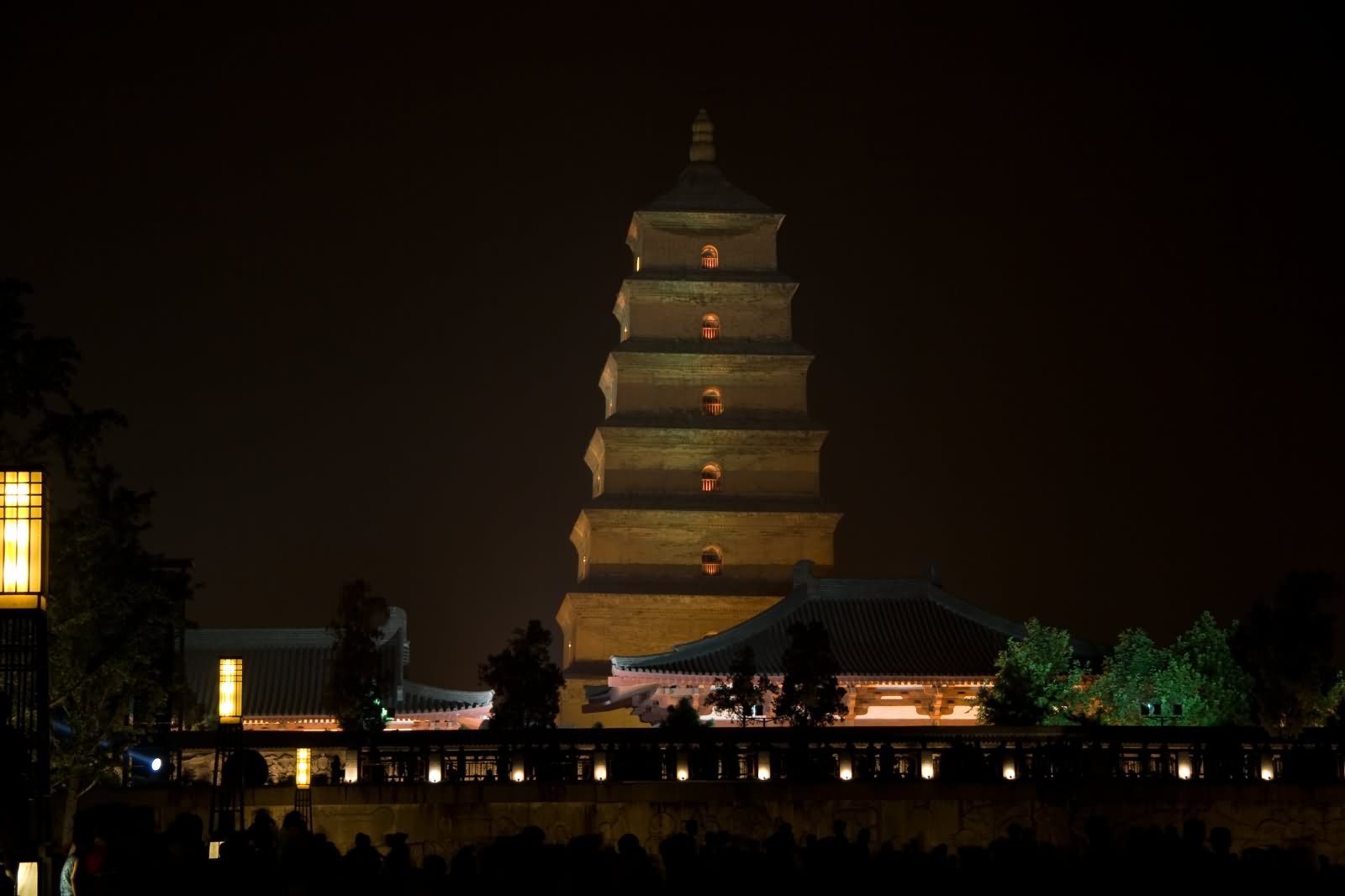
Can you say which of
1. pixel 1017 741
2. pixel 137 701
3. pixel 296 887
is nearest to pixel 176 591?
pixel 137 701

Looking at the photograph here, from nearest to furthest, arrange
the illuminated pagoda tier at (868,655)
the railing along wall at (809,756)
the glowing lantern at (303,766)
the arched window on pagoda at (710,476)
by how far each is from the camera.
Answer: the railing along wall at (809,756), the glowing lantern at (303,766), the illuminated pagoda tier at (868,655), the arched window on pagoda at (710,476)

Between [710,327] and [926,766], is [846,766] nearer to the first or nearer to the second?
[926,766]

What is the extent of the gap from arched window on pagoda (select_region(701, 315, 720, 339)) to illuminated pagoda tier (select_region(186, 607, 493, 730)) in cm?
1031

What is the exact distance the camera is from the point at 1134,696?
122ft

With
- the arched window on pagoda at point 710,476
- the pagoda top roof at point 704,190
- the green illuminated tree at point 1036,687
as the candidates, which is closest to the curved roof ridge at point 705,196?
the pagoda top roof at point 704,190

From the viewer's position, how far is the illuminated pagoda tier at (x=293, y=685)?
1722 inches

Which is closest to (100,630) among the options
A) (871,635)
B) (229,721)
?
(229,721)

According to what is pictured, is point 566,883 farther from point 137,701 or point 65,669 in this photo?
point 137,701

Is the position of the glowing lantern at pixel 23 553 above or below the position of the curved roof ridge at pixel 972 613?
below

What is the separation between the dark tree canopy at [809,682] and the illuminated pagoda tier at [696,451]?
31.5 ft

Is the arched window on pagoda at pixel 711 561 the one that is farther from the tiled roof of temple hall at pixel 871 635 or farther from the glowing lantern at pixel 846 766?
the glowing lantern at pixel 846 766

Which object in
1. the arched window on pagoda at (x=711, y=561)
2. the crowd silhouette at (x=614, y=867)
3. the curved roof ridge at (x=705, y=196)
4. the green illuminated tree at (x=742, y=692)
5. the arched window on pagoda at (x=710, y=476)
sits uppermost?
the curved roof ridge at (x=705, y=196)

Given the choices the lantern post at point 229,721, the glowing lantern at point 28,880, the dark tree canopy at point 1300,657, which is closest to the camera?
the glowing lantern at point 28,880

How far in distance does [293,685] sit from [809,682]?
13890 mm
